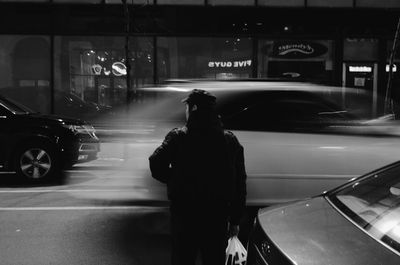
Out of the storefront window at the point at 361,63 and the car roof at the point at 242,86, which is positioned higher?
the storefront window at the point at 361,63

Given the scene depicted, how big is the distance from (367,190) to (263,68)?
16.2 meters

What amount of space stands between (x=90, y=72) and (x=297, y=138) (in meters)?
13.8

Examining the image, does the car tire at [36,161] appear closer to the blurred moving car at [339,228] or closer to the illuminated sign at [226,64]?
the blurred moving car at [339,228]

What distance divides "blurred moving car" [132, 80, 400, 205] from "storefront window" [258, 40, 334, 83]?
13079 mm

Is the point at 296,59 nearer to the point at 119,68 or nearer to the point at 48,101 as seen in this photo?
the point at 119,68

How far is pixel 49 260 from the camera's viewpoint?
5266mm

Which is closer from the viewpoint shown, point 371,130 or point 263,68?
point 371,130

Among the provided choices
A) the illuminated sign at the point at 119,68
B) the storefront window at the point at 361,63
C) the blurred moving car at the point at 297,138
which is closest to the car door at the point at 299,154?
the blurred moving car at the point at 297,138

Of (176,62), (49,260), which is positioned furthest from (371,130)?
(176,62)

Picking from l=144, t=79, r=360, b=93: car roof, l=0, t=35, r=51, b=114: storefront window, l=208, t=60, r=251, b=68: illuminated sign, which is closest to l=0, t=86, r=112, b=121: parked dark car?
l=0, t=35, r=51, b=114: storefront window

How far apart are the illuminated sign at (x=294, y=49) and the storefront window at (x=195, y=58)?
1.58 m

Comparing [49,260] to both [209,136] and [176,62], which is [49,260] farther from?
[176,62]

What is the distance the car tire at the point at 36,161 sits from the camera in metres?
9.77

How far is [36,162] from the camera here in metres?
9.78
